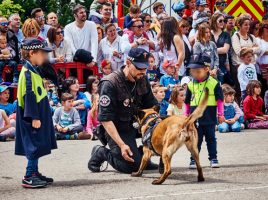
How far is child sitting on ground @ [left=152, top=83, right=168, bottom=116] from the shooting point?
50.4ft

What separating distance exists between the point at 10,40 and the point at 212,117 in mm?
5473

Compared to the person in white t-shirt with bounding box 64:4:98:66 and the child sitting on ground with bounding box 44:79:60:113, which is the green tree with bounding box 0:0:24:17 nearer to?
the person in white t-shirt with bounding box 64:4:98:66

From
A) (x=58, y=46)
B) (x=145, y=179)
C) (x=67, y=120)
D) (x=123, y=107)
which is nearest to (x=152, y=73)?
(x=58, y=46)

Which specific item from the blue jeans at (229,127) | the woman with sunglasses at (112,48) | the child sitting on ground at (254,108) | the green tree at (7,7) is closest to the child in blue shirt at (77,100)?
the woman with sunglasses at (112,48)

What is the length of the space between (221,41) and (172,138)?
760cm

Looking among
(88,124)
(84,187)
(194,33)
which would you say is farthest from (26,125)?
(194,33)

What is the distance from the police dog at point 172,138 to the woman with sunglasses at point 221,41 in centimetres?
700

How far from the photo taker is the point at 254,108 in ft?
53.1

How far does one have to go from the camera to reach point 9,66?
15422mm

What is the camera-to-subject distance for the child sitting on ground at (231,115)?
1548 cm

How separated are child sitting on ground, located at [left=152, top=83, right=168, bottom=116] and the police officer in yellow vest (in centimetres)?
382

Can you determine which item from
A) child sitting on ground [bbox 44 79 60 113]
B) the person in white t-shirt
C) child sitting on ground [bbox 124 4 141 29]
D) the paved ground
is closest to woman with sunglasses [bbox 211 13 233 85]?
child sitting on ground [bbox 124 4 141 29]

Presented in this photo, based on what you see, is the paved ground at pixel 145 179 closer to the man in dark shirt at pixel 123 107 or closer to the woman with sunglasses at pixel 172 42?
the man in dark shirt at pixel 123 107

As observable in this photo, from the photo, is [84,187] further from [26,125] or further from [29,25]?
[29,25]
